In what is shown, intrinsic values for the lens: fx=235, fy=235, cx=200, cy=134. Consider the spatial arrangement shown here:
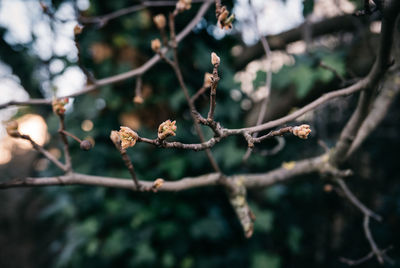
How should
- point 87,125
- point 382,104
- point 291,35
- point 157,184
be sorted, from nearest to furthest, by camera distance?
1. point 157,184
2. point 382,104
3. point 87,125
4. point 291,35

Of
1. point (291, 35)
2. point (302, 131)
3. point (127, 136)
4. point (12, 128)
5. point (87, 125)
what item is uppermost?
point (291, 35)

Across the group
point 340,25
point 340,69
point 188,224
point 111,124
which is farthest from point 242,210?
point 340,25

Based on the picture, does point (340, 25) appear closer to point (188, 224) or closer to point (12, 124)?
point (188, 224)

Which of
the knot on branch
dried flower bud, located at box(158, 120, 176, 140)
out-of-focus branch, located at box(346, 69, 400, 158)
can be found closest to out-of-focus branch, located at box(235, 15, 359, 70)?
out-of-focus branch, located at box(346, 69, 400, 158)

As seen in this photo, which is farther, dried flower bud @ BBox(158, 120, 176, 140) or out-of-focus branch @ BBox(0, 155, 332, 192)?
out-of-focus branch @ BBox(0, 155, 332, 192)

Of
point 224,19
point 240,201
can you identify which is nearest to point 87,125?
point 240,201

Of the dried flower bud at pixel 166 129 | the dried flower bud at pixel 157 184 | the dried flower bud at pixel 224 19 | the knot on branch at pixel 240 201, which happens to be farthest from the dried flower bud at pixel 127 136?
the knot on branch at pixel 240 201

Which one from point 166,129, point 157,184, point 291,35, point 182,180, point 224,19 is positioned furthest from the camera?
point 291,35

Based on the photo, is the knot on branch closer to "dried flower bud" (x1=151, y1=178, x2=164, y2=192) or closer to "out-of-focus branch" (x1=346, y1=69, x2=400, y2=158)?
"dried flower bud" (x1=151, y1=178, x2=164, y2=192)

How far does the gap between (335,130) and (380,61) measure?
7.04 ft

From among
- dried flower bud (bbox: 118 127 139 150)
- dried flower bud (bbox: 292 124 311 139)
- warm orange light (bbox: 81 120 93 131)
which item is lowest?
dried flower bud (bbox: 292 124 311 139)

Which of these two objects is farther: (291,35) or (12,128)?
(291,35)

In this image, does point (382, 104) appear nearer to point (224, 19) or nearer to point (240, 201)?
point (240, 201)

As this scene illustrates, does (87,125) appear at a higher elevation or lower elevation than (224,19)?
higher
